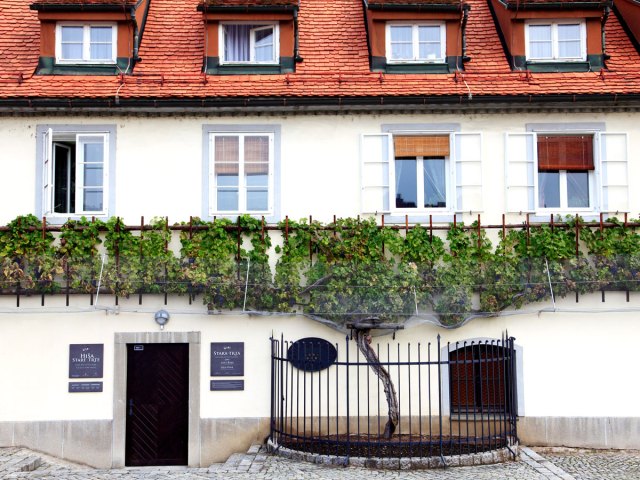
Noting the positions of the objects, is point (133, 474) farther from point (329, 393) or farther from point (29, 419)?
point (329, 393)

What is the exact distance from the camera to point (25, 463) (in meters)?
11.4

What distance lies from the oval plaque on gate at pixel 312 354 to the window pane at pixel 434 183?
2.88 m

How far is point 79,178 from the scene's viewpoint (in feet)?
42.3

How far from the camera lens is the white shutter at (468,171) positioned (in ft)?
41.8

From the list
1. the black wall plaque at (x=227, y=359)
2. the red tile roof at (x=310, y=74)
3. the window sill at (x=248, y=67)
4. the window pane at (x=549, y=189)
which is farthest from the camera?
the window sill at (x=248, y=67)

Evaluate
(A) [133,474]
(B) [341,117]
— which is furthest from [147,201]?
(A) [133,474]

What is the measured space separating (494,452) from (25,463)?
6.81 meters

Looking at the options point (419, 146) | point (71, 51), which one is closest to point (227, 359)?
point (419, 146)

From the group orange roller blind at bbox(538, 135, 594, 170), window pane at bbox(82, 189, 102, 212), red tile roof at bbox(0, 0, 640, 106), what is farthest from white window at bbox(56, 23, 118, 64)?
orange roller blind at bbox(538, 135, 594, 170)

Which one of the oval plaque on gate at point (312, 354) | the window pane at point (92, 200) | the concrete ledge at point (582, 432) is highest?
the window pane at point (92, 200)

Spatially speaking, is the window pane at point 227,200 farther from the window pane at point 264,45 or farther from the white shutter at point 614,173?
the white shutter at point 614,173

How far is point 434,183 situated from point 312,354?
11.5ft

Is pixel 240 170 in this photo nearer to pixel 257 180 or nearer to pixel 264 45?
pixel 257 180

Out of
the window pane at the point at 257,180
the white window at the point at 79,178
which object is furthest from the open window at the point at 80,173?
the window pane at the point at 257,180
